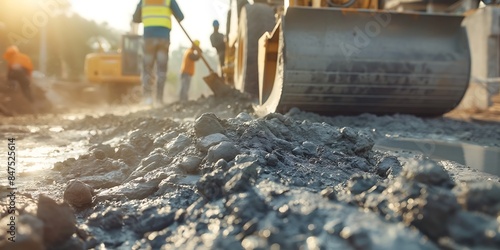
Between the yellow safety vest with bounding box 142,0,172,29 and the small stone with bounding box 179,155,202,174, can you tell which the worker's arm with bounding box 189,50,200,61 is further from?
the small stone with bounding box 179,155,202,174

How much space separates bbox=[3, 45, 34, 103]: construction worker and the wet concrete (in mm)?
9604

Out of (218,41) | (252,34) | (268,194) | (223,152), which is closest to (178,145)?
(223,152)

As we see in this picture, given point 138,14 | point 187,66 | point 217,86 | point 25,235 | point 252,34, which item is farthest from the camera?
point 187,66

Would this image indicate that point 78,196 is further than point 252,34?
No

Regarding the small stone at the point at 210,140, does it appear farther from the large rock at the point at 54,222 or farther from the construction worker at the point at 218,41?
the construction worker at the point at 218,41

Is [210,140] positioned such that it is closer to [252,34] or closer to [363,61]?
[363,61]

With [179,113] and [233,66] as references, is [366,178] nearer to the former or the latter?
[179,113]

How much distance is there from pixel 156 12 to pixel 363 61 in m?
4.00

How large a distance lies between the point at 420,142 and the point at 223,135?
79.5 inches

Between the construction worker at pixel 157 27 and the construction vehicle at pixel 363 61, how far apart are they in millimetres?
2885

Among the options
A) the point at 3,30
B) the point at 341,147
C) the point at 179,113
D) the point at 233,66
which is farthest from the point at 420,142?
the point at 3,30

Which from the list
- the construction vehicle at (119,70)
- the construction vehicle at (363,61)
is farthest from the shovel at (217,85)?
the construction vehicle at (119,70)

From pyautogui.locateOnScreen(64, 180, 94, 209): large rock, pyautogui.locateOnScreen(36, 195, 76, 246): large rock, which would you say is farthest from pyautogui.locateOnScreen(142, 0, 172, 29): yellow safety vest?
pyautogui.locateOnScreen(36, 195, 76, 246): large rock

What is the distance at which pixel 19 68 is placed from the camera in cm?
→ 1024
